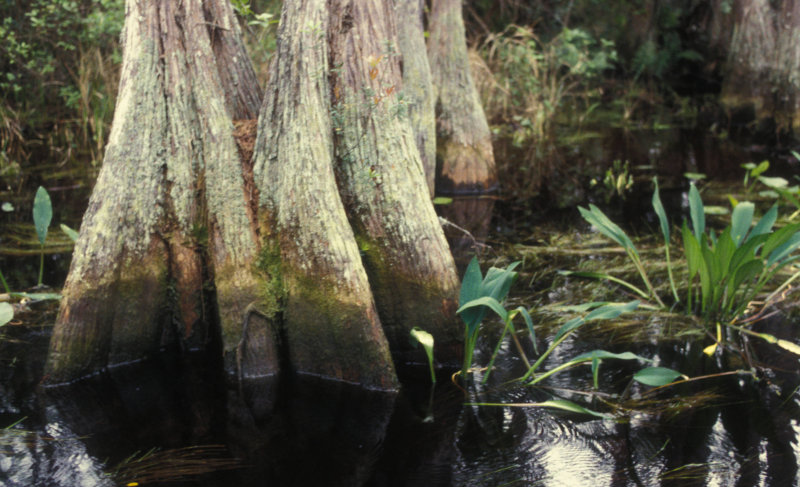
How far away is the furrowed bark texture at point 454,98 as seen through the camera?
8.16 metres

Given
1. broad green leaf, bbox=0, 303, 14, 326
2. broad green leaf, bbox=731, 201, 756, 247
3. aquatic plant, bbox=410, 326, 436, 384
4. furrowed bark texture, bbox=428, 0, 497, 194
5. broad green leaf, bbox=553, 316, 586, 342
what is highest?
furrowed bark texture, bbox=428, 0, 497, 194

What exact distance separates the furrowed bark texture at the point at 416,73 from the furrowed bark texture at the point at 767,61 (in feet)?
19.8

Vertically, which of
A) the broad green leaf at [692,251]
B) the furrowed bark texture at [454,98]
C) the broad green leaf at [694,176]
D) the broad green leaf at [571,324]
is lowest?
the broad green leaf at [571,324]

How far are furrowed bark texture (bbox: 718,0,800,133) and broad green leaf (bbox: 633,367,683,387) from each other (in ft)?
27.8

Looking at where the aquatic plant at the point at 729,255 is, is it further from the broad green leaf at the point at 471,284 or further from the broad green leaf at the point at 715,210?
the broad green leaf at the point at 715,210

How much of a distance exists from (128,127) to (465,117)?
4.57 meters

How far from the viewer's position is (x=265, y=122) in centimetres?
427

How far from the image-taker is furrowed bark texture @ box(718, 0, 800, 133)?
34.3ft

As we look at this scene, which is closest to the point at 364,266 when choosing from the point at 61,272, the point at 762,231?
the point at 762,231

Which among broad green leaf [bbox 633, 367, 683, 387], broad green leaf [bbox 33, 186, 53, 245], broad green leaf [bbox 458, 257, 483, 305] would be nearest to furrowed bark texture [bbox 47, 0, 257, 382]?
broad green leaf [bbox 33, 186, 53, 245]

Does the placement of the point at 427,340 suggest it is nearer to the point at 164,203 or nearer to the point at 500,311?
the point at 500,311

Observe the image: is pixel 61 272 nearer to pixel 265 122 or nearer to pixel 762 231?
pixel 265 122

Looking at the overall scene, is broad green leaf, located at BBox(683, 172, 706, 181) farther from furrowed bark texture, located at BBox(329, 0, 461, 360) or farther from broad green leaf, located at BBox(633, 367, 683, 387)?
broad green leaf, located at BBox(633, 367, 683, 387)

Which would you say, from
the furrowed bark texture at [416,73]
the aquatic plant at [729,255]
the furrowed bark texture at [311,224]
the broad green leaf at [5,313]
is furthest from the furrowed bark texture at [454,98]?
the broad green leaf at [5,313]
